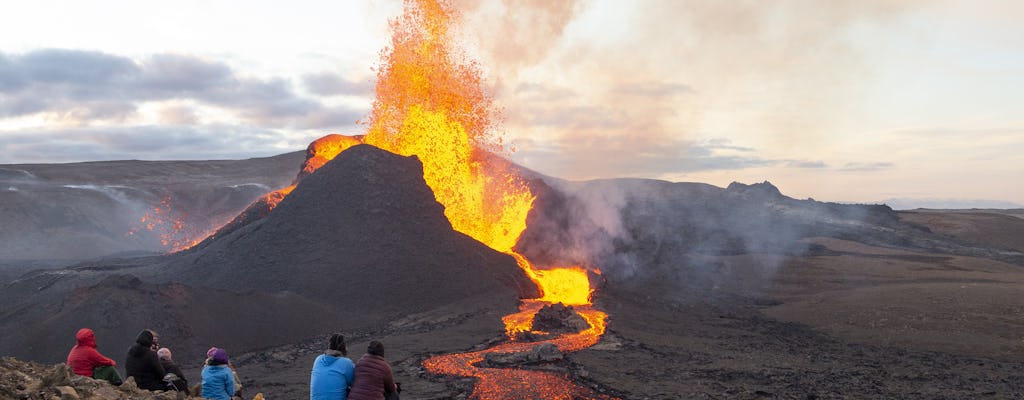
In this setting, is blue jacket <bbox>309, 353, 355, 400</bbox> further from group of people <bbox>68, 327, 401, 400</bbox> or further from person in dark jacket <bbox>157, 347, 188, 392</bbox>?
person in dark jacket <bbox>157, 347, 188, 392</bbox>

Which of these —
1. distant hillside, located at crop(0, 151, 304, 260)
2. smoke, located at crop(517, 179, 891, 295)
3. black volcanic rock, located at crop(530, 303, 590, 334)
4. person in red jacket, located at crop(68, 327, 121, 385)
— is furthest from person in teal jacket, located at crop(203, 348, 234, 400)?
distant hillside, located at crop(0, 151, 304, 260)

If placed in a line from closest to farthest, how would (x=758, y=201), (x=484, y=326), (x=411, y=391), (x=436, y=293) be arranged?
(x=411, y=391), (x=484, y=326), (x=436, y=293), (x=758, y=201)

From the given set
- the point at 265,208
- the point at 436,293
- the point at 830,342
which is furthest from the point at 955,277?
the point at 265,208

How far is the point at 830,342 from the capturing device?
24.0 metres

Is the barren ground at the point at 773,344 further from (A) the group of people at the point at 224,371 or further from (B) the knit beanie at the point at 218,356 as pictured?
(B) the knit beanie at the point at 218,356

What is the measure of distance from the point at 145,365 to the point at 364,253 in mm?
19769

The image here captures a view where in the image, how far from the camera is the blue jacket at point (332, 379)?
758cm

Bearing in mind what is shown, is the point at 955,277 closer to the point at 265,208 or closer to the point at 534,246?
the point at 534,246

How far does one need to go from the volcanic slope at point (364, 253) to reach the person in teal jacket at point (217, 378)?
16473 mm

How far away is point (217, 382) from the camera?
8.49m

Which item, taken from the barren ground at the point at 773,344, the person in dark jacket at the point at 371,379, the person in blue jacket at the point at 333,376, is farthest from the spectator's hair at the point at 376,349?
the barren ground at the point at 773,344

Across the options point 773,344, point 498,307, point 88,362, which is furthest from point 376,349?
point 498,307

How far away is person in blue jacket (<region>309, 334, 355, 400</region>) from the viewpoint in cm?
758

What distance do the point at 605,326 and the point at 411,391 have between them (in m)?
10.5
